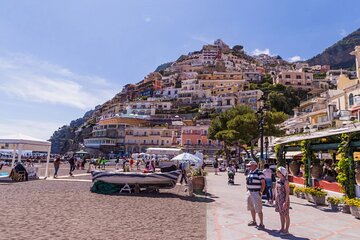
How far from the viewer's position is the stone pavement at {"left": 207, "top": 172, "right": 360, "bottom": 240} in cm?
698

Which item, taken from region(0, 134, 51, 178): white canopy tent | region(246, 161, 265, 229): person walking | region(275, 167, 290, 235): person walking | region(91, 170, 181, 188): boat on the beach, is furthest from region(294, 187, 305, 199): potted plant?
region(0, 134, 51, 178): white canopy tent

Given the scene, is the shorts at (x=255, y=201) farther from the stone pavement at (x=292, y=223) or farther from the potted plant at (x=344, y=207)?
the potted plant at (x=344, y=207)

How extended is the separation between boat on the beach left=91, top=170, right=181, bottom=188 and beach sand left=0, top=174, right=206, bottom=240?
1.47 meters

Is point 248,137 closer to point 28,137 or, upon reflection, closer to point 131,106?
point 28,137

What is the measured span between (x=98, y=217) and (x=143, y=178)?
580 cm

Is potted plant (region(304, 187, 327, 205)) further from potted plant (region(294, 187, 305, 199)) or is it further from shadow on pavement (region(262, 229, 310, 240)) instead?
shadow on pavement (region(262, 229, 310, 240))

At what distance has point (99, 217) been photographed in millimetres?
8641

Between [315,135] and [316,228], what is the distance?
5.58 metres


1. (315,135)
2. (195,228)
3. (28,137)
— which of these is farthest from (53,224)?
(28,137)

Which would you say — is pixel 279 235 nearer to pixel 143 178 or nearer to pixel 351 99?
pixel 143 178

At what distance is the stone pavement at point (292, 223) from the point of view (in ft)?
22.9

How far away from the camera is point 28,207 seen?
985cm

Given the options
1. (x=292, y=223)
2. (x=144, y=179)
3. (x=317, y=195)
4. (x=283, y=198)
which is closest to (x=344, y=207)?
(x=317, y=195)

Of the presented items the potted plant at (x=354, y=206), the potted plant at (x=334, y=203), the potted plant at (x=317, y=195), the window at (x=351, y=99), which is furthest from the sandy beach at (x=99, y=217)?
the window at (x=351, y=99)
